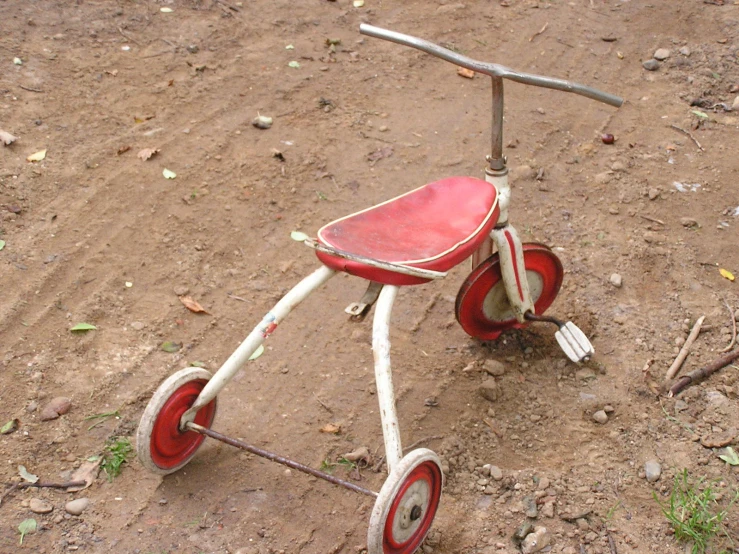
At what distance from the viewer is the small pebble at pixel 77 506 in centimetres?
294

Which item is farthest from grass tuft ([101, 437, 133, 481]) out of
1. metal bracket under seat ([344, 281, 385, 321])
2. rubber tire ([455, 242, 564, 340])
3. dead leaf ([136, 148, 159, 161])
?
dead leaf ([136, 148, 159, 161])

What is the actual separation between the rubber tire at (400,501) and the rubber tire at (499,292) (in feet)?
2.91

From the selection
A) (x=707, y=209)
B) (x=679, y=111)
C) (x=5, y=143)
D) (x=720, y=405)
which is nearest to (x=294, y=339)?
(x=720, y=405)

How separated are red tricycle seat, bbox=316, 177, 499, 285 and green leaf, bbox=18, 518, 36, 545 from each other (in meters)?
1.40

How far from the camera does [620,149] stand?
4.97 m

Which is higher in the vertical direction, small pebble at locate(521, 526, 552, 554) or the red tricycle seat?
the red tricycle seat

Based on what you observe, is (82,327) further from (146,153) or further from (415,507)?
(415,507)

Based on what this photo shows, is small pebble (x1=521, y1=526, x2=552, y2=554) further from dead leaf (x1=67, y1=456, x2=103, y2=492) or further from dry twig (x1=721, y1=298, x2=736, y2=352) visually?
dead leaf (x1=67, y1=456, x2=103, y2=492)

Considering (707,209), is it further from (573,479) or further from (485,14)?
(485,14)

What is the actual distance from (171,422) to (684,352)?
7.17 ft

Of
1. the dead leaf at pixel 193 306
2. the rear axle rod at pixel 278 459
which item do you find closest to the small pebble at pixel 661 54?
the dead leaf at pixel 193 306

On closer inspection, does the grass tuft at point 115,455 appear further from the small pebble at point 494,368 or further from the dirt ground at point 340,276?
the small pebble at point 494,368

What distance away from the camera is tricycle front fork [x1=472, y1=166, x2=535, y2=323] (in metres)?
3.19

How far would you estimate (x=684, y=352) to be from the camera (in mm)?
3564
